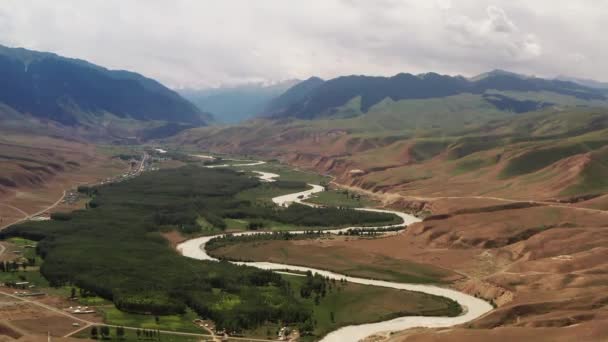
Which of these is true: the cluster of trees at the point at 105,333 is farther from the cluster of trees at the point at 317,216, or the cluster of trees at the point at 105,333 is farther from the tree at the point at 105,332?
the cluster of trees at the point at 317,216

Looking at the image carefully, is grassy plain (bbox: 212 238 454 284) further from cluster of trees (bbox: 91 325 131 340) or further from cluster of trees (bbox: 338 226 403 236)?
cluster of trees (bbox: 91 325 131 340)

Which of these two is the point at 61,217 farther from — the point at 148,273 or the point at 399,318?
the point at 399,318

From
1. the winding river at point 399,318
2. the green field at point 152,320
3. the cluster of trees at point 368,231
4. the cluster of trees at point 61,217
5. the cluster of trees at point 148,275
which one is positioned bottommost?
the winding river at point 399,318

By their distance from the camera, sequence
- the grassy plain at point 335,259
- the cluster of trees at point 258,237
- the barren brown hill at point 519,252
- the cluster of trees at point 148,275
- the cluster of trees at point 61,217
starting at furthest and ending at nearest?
the cluster of trees at point 61,217 → the cluster of trees at point 258,237 → the grassy plain at point 335,259 → the cluster of trees at point 148,275 → the barren brown hill at point 519,252

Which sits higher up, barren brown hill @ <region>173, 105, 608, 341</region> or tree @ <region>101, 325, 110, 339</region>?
barren brown hill @ <region>173, 105, 608, 341</region>

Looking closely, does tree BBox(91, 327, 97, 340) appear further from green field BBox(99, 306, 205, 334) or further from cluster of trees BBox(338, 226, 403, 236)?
cluster of trees BBox(338, 226, 403, 236)

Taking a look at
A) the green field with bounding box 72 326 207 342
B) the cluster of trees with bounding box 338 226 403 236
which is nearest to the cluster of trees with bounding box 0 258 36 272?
the green field with bounding box 72 326 207 342

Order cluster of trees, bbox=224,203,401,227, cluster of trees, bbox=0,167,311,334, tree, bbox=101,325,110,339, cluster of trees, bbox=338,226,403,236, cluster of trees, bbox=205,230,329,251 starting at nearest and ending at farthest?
tree, bbox=101,325,110,339 < cluster of trees, bbox=0,167,311,334 < cluster of trees, bbox=205,230,329,251 < cluster of trees, bbox=338,226,403,236 < cluster of trees, bbox=224,203,401,227

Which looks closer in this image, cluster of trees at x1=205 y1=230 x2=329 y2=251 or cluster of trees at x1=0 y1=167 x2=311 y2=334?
cluster of trees at x1=0 y1=167 x2=311 y2=334

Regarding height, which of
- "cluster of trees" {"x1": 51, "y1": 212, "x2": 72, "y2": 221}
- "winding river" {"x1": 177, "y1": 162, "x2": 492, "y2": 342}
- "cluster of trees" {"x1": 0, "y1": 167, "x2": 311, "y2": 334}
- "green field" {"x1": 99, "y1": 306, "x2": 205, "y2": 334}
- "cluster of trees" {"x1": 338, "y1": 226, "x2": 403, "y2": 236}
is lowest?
"winding river" {"x1": 177, "y1": 162, "x2": 492, "y2": 342}

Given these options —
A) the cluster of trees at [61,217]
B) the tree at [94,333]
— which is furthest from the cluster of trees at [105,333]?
the cluster of trees at [61,217]

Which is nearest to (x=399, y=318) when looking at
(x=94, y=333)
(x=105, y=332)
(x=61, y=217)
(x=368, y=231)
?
(x=105, y=332)

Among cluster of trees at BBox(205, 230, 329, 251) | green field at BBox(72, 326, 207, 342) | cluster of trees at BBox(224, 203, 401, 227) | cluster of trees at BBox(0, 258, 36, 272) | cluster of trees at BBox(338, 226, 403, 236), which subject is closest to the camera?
green field at BBox(72, 326, 207, 342)

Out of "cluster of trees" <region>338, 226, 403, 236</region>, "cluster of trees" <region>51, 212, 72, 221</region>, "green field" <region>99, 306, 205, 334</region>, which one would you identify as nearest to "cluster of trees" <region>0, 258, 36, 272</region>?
"green field" <region>99, 306, 205, 334</region>
